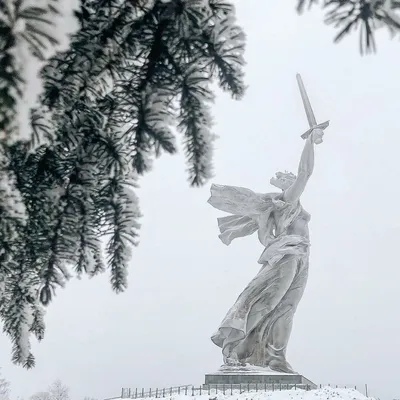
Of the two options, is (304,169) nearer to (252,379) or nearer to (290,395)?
(252,379)

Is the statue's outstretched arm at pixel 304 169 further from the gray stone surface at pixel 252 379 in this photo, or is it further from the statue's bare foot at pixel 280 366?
the gray stone surface at pixel 252 379

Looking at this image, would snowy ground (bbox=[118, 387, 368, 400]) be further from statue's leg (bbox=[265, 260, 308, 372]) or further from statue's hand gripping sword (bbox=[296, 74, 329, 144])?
statue's hand gripping sword (bbox=[296, 74, 329, 144])

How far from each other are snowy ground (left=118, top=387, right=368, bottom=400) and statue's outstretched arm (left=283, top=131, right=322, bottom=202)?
4.55m

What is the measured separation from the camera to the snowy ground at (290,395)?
10.9 metres

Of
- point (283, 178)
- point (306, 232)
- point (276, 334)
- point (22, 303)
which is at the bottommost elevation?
point (22, 303)

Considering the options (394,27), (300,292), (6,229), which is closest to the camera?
(394,27)

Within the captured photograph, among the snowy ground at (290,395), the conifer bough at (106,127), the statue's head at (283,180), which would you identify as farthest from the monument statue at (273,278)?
the conifer bough at (106,127)

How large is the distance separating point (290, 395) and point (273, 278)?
12.0 feet

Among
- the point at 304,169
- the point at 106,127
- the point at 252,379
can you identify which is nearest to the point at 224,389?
the point at 252,379

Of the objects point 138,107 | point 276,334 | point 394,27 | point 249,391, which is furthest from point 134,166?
point 276,334

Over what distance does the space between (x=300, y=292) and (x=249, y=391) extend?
347 cm

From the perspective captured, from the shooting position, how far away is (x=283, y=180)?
589 inches

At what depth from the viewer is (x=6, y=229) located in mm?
1409

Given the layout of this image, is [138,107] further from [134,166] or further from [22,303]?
[22,303]
